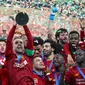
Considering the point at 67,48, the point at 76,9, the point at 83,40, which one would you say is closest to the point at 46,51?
the point at 67,48

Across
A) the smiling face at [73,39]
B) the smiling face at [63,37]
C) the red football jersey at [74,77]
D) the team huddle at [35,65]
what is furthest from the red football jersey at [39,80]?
the smiling face at [63,37]

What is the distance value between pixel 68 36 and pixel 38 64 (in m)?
1.20

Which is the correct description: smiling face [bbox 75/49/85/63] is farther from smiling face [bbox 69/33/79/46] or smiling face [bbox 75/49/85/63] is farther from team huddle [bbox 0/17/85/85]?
smiling face [bbox 69/33/79/46]

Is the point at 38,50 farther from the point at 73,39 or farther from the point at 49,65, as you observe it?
the point at 73,39

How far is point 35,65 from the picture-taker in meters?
5.45

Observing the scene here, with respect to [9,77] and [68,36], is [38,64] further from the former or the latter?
[68,36]

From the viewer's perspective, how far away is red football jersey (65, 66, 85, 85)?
17.0ft

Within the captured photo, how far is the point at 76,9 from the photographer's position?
54.2 feet

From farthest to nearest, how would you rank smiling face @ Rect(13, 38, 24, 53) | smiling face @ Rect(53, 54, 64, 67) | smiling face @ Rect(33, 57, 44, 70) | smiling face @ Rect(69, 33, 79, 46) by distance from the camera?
smiling face @ Rect(69, 33, 79, 46) < smiling face @ Rect(53, 54, 64, 67) < smiling face @ Rect(33, 57, 44, 70) < smiling face @ Rect(13, 38, 24, 53)

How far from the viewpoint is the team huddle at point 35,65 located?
5.22 m

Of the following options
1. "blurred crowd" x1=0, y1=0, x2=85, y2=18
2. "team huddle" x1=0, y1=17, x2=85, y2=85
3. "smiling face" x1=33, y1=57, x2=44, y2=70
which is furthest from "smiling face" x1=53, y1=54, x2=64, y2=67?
"blurred crowd" x1=0, y1=0, x2=85, y2=18

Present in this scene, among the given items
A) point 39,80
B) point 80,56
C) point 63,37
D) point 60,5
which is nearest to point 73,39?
point 63,37

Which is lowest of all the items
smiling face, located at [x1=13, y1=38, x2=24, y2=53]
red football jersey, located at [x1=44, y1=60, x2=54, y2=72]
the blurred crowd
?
red football jersey, located at [x1=44, y1=60, x2=54, y2=72]

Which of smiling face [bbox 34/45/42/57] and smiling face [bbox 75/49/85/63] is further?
smiling face [bbox 34/45/42/57]
